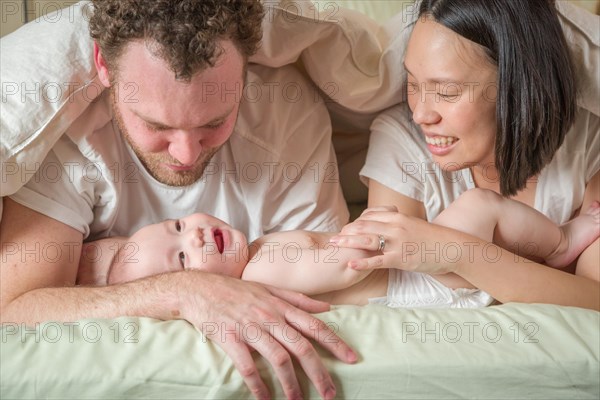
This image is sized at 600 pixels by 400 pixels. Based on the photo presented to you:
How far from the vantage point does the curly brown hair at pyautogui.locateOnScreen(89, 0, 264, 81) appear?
1.21m

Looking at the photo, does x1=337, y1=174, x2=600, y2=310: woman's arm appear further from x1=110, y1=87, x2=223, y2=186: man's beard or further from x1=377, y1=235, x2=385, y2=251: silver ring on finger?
x1=110, y1=87, x2=223, y2=186: man's beard

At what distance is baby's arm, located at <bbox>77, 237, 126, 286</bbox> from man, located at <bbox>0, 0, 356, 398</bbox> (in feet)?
0.14

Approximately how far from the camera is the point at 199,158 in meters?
1.37

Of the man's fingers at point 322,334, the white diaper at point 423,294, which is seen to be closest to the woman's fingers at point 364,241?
the white diaper at point 423,294

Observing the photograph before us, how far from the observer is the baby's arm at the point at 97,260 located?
1.42m

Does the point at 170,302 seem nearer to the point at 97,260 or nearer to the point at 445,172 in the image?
the point at 97,260

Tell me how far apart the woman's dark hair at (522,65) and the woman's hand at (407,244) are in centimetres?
23

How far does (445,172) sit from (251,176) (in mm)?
431

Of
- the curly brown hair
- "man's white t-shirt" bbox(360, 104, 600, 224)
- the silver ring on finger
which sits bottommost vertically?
the silver ring on finger

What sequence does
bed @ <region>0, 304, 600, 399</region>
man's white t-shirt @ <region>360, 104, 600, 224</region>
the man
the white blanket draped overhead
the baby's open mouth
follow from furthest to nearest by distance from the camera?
man's white t-shirt @ <region>360, 104, 600, 224</region>
the baby's open mouth
the white blanket draped overhead
the man
bed @ <region>0, 304, 600, 399</region>

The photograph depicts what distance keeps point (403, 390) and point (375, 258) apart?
11.3 inches

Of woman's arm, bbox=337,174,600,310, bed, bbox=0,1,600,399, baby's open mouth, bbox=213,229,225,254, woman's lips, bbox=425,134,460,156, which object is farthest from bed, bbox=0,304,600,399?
woman's lips, bbox=425,134,460,156

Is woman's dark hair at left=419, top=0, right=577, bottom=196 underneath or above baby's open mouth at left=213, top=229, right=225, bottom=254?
above

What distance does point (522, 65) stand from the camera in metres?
1.37
